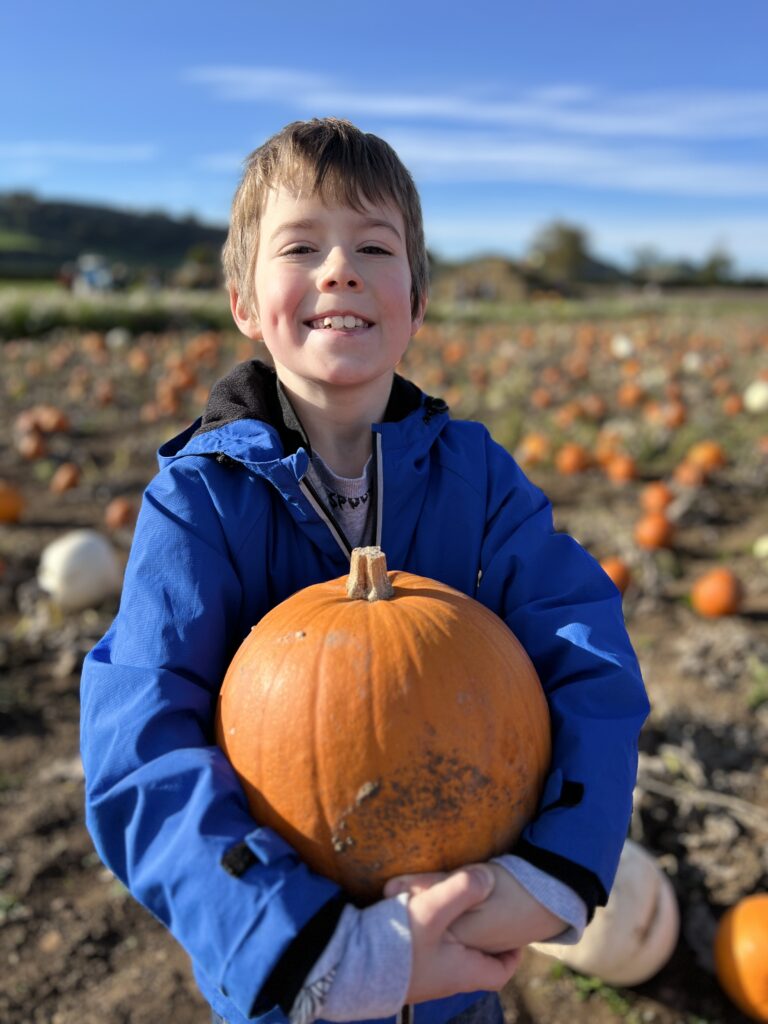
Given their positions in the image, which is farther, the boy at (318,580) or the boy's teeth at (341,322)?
the boy's teeth at (341,322)

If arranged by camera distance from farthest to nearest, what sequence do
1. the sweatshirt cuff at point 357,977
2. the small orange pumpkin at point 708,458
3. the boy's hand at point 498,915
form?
the small orange pumpkin at point 708,458
the boy's hand at point 498,915
the sweatshirt cuff at point 357,977

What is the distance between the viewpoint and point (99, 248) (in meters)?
73.8

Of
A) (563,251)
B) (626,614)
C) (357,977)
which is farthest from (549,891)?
(563,251)

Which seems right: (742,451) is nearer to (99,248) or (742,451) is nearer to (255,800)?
(255,800)

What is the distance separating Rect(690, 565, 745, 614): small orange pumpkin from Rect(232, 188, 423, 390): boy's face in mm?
3966

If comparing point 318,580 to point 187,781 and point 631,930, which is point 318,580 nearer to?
point 187,781

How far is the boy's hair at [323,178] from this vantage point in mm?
2035

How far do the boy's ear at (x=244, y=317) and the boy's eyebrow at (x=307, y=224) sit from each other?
275 mm

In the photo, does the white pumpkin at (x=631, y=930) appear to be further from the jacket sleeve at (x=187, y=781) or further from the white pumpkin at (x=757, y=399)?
the white pumpkin at (x=757, y=399)

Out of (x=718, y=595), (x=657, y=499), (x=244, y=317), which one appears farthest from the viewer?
(x=657, y=499)

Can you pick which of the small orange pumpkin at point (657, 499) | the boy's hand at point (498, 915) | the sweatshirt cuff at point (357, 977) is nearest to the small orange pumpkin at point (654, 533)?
the small orange pumpkin at point (657, 499)

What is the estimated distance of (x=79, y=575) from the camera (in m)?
5.65

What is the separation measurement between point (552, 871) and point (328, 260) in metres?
1.32

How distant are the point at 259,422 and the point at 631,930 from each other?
2099mm
